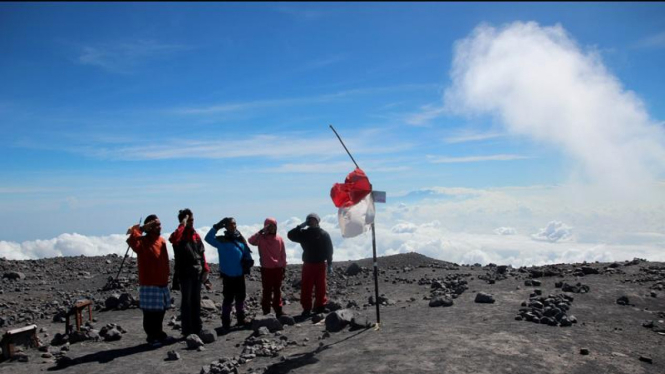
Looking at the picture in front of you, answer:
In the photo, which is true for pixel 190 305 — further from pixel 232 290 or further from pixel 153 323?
pixel 232 290

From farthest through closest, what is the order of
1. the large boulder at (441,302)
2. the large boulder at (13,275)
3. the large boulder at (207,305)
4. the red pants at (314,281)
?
the large boulder at (13,275), the large boulder at (207,305), the large boulder at (441,302), the red pants at (314,281)

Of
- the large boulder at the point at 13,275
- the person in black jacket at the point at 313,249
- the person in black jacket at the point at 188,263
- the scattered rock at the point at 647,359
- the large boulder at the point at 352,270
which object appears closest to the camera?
the scattered rock at the point at 647,359

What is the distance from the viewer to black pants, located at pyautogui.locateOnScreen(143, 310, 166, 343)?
30.8ft

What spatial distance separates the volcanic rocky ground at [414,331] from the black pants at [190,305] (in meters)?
0.35

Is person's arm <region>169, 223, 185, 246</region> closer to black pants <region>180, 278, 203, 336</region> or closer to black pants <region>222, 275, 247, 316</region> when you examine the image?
black pants <region>180, 278, 203, 336</region>

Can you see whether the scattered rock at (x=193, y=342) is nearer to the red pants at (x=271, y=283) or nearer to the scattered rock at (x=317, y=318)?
the red pants at (x=271, y=283)

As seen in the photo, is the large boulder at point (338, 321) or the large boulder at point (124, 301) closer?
the large boulder at point (338, 321)

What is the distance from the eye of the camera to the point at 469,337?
855 cm

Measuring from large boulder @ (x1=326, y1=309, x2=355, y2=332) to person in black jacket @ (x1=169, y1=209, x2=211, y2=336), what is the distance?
2.72 metres

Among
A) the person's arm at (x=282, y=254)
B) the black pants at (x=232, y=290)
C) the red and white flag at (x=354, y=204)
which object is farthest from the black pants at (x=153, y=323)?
the red and white flag at (x=354, y=204)

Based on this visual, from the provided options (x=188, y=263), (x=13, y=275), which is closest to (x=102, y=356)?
(x=188, y=263)

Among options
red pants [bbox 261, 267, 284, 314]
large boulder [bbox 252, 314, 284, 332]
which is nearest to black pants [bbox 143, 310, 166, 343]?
large boulder [bbox 252, 314, 284, 332]

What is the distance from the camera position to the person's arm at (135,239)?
29.3 ft

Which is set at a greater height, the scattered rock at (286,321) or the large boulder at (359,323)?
the large boulder at (359,323)
